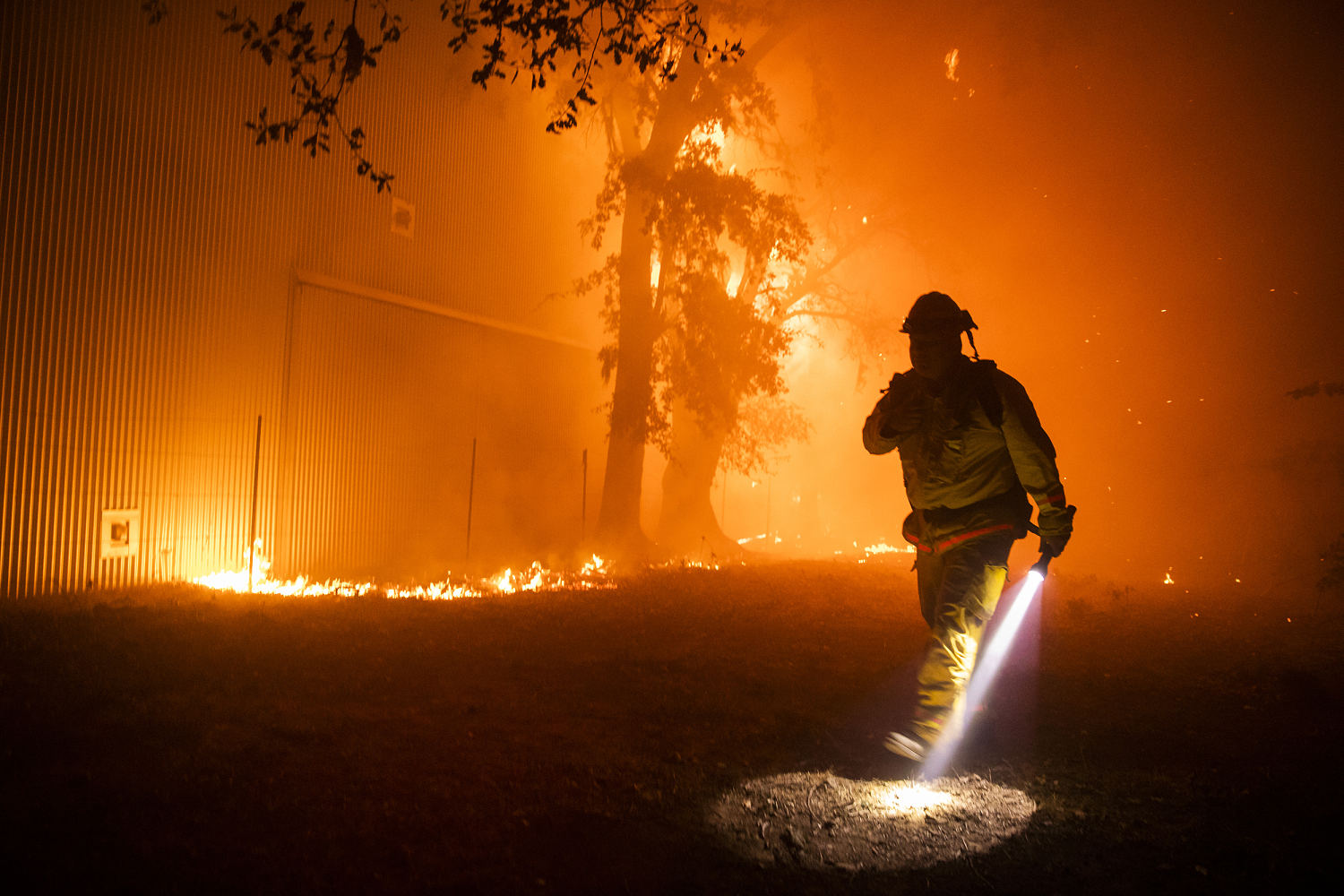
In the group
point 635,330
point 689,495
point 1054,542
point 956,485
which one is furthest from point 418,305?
point 1054,542

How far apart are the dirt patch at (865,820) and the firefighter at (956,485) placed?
1.07 feet

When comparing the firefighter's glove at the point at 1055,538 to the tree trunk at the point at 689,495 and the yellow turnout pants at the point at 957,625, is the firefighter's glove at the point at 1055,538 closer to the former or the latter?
the yellow turnout pants at the point at 957,625

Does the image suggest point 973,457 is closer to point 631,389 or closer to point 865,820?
point 865,820

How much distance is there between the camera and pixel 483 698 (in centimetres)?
488

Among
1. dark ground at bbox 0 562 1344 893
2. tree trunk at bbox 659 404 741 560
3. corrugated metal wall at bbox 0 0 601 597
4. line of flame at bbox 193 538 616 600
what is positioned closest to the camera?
dark ground at bbox 0 562 1344 893

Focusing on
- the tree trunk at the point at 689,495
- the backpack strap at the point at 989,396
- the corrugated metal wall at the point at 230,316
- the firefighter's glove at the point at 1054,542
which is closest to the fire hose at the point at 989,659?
the firefighter's glove at the point at 1054,542

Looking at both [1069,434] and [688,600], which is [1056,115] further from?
[688,600]

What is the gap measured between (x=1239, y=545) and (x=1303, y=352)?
411 centimetres

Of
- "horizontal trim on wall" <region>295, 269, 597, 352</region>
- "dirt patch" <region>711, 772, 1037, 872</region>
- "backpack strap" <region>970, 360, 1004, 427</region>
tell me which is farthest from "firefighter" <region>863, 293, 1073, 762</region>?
"horizontal trim on wall" <region>295, 269, 597, 352</region>

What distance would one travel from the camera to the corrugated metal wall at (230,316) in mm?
8703

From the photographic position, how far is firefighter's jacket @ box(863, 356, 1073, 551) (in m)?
3.97

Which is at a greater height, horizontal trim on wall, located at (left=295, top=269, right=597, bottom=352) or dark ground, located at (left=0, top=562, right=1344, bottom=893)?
horizontal trim on wall, located at (left=295, top=269, right=597, bottom=352)

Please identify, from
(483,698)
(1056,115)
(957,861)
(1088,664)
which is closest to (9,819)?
(483,698)

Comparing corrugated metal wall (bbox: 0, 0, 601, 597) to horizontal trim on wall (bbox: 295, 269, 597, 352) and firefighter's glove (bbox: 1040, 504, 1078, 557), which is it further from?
firefighter's glove (bbox: 1040, 504, 1078, 557)
